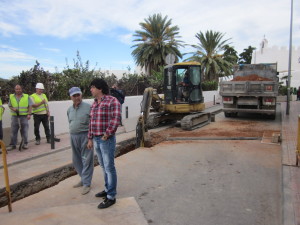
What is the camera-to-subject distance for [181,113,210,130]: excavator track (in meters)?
9.87

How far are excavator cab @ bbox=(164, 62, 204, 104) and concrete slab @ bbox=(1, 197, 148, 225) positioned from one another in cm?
715

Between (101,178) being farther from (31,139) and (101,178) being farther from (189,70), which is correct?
(189,70)

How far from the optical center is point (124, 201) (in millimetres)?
3908

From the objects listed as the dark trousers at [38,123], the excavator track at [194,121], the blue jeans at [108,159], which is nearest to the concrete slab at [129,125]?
the excavator track at [194,121]

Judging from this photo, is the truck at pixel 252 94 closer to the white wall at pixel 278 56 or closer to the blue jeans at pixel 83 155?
the blue jeans at pixel 83 155

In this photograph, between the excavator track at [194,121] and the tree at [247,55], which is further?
the tree at [247,55]

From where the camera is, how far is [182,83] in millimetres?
10531

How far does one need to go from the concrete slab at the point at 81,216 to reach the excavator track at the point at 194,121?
6.35 meters

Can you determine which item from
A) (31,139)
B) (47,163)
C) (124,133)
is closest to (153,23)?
(124,133)

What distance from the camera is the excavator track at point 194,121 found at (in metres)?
9.87

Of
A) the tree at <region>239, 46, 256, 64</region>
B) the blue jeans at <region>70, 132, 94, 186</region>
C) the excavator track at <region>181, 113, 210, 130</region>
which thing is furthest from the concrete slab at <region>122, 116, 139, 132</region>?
the tree at <region>239, 46, 256, 64</region>

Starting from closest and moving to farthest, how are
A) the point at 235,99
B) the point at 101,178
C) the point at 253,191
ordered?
1. the point at 253,191
2. the point at 101,178
3. the point at 235,99

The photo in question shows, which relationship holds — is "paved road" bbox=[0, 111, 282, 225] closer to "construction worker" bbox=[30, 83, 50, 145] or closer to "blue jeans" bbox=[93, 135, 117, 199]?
"blue jeans" bbox=[93, 135, 117, 199]

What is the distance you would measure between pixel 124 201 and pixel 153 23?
2633 cm
